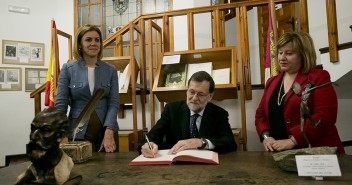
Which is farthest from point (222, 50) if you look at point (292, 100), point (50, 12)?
point (50, 12)

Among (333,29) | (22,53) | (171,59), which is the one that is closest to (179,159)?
(171,59)

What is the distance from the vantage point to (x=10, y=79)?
4742 millimetres

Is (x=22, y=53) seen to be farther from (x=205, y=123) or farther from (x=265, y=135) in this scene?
(x=265, y=135)

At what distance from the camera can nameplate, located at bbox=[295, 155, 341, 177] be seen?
0.86 m

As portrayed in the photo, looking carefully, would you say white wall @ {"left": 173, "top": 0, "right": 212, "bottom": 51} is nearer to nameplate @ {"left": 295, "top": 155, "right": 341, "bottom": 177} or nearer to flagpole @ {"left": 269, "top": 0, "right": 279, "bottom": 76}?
flagpole @ {"left": 269, "top": 0, "right": 279, "bottom": 76}

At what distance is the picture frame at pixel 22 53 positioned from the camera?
4.75 metres

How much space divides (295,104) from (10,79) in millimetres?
4744

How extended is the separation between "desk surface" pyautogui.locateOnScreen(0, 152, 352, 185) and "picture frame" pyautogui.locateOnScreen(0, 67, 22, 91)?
411 centimetres

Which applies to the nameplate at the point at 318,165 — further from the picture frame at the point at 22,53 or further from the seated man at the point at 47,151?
the picture frame at the point at 22,53

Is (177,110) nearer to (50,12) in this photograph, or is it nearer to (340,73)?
(340,73)

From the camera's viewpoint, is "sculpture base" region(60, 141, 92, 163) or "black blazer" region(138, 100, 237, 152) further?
"black blazer" region(138, 100, 237, 152)

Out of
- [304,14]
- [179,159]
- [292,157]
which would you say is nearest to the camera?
[292,157]

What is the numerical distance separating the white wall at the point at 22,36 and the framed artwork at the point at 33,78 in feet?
0.31

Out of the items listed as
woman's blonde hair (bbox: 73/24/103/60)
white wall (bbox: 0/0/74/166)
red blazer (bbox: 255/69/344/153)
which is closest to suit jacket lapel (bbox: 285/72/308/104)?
red blazer (bbox: 255/69/344/153)
